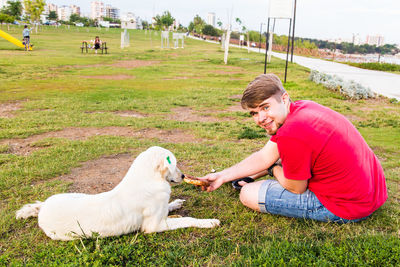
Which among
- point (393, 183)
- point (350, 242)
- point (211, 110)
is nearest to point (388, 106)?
point (211, 110)

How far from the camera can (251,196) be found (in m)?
3.51

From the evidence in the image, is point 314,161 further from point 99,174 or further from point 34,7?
point 34,7

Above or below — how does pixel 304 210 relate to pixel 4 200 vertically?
above

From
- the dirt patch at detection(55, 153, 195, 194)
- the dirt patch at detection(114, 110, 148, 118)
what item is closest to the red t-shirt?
the dirt patch at detection(55, 153, 195, 194)

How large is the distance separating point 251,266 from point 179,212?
1.26 metres

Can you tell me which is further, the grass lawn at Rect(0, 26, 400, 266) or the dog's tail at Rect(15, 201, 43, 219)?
the dog's tail at Rect(15, 201, 43, 219)

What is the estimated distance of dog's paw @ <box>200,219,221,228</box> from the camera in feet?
10.7

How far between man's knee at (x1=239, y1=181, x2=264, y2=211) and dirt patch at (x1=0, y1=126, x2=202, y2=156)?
287 centimetres

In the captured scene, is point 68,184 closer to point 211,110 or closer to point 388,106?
point 211,110

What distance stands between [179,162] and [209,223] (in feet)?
6.46

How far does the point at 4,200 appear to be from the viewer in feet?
12.5

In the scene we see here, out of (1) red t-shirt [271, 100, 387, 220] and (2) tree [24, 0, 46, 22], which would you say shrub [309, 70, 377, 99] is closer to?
(1) red t-shirt [271, 100, 387, 220]

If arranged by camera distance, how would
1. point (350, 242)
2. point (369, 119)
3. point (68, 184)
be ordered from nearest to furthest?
point (350, 242) < point (68, 184) < point (369, 119)

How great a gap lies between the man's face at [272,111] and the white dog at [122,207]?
897 mm
